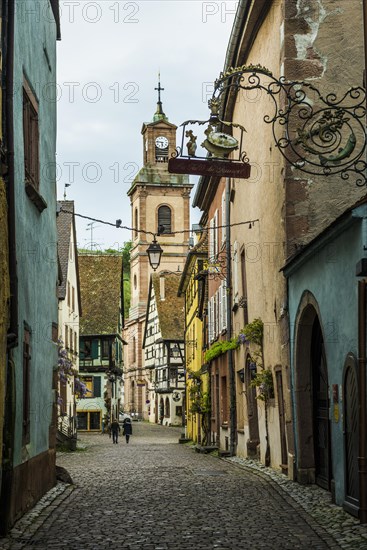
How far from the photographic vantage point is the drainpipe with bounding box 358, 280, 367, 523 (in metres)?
9.66

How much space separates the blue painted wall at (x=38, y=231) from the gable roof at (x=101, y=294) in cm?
4007

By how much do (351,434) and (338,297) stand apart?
1.64 metres

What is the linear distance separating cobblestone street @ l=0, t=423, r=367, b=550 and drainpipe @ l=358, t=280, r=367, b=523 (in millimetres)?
304

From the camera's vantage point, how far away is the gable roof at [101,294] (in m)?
55.8

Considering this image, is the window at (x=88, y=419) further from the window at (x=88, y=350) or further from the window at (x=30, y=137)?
the window at (x=30, y=137)

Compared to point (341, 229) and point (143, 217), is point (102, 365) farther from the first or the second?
point (341, 229)

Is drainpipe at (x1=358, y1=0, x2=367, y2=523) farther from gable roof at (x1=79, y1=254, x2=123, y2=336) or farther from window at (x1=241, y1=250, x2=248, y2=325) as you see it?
gable roof at (x1=79, y1=254, x2=123, y2=336)

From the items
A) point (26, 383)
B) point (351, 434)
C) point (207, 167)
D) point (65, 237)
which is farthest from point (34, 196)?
point (65, 237)

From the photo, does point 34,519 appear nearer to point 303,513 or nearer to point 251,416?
point 303,513

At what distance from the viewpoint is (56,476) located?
15.5 meters

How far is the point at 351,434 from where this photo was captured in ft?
35.3

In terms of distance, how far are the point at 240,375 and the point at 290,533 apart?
13.9m

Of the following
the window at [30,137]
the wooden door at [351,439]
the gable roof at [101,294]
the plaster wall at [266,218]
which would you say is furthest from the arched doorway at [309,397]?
the gable roof at [101,294]


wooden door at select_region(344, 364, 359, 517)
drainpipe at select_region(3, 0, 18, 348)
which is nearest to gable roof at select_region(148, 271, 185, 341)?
wooden door at select_region(344, 364, 359, 517)
